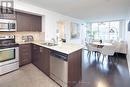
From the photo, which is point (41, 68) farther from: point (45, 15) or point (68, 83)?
point (45, 15)

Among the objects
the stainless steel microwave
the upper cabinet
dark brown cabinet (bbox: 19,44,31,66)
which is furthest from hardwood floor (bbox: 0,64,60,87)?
the upper cabinet

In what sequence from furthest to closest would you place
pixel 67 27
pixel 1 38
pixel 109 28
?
pixel 109 28 → pixel 67 27 → pixel 1 38

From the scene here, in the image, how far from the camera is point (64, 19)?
619 cm

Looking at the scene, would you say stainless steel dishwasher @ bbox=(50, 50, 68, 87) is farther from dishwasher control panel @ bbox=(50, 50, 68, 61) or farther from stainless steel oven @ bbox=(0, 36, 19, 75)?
stainless steel oven @ bbox=(0, 36, 19, 75)

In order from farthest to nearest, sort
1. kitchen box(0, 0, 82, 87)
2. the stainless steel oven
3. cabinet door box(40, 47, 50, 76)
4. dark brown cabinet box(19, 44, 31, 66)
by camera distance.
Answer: dark brown cabinet box(19, 44, 31, 66) < the stainless steel oven < cabinet door box(40, 47, 50, 76) < kitchen box(0, 0, 82, 87)

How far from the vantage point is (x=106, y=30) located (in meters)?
8.61

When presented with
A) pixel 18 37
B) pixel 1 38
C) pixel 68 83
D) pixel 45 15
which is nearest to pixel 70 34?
pixel 45 15

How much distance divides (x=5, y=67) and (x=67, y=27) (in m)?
4.29

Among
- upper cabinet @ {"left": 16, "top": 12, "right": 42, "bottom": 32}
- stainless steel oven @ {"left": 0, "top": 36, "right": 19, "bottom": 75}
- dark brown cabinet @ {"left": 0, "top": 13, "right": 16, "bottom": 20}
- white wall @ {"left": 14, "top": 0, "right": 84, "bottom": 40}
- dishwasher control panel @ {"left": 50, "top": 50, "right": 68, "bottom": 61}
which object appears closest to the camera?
dishwasher control panel @ {"left": 50, "top": 50, "right": 68, "bottom": 61}

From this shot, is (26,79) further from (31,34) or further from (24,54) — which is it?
(31,34)

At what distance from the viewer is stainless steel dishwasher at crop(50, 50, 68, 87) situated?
2.44 m

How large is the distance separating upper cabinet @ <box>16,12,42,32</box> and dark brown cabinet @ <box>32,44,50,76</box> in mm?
904

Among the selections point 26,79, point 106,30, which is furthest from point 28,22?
point 106,30

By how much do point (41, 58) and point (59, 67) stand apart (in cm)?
114
